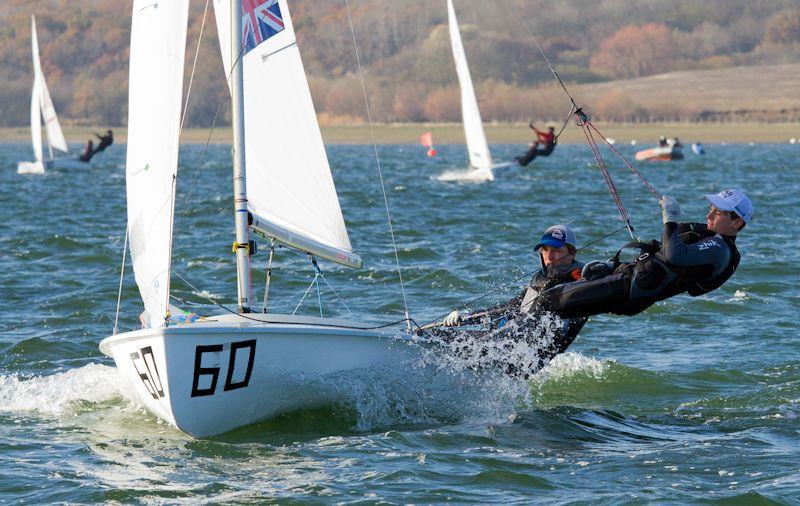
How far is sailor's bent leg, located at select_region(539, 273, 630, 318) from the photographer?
7.02 meters

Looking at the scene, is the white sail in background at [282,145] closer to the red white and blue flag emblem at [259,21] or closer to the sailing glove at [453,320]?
the red white and blue flag emblem at [259,21]

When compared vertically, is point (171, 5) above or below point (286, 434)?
above

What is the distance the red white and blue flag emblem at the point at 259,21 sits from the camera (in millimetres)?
7312

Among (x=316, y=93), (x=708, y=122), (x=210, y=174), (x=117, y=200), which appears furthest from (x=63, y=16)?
(x=117, y=200)

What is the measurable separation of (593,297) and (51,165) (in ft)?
109

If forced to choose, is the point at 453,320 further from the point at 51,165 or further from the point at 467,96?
the point at 51,165

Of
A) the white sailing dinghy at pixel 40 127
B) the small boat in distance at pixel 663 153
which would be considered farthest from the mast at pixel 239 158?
the small boat in distance at pixel 663 153

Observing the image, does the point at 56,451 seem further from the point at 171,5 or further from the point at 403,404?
the point at 171,5

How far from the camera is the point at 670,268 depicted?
271 inches

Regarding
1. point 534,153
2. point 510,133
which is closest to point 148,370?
point 534,153

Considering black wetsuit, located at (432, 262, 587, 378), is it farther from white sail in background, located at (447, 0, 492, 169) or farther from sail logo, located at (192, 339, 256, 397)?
white sail in background, located at (447, 0, 492, 169)

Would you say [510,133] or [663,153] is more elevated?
[510,133]

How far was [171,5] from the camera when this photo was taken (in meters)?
6.79

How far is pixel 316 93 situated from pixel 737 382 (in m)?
111
